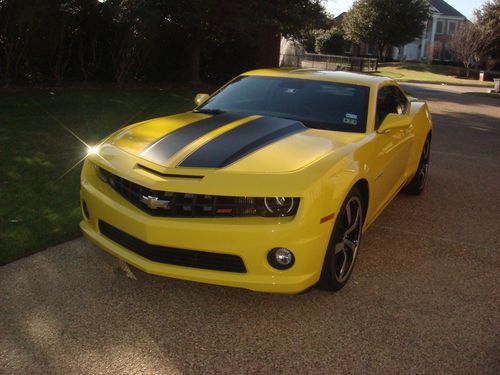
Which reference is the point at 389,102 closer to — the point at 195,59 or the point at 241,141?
the point at 241,141

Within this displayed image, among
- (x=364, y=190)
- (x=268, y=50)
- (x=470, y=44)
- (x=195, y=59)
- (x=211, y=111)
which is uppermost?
(x=470, y=44)

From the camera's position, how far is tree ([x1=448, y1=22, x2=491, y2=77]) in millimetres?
47147

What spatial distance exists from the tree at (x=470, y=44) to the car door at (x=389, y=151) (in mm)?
45354

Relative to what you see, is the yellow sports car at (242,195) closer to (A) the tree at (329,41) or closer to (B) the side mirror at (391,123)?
(B) the side mirror at (391,123)

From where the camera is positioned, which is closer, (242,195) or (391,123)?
(242,195)

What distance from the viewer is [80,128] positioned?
28.5 feet

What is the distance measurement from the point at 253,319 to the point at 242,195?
0.80 metres

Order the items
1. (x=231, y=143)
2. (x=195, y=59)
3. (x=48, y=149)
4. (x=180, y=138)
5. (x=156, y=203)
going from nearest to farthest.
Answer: (x=156, y=203) < (x=231, y=143) < (x=180, y=138) < (x=48, y=149) < (x=195, y=59)

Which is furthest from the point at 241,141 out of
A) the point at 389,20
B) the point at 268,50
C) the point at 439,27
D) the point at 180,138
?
the point at 439,27

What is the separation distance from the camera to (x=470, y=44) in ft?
156

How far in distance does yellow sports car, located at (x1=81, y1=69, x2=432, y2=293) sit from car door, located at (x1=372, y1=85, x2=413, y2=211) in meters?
0.03

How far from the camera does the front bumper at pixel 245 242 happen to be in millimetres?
2850

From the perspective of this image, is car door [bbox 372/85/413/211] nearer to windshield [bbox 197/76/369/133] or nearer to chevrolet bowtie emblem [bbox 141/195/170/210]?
windshield [bbox 197/76/369/133]

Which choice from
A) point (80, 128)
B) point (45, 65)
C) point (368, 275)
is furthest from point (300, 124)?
point (45, 65)
